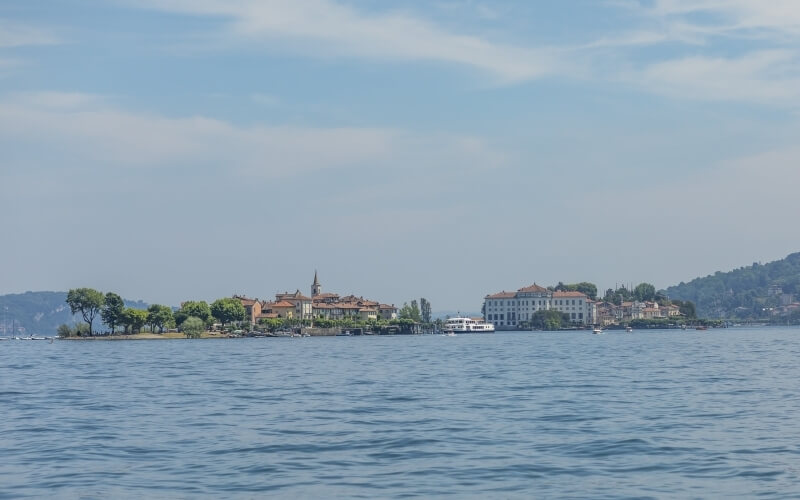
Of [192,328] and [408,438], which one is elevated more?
[192,328]

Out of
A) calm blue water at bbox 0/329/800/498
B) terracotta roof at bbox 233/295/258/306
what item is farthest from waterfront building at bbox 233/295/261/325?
calm blue water at bbox 0/329/800/498

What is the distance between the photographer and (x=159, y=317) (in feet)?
505

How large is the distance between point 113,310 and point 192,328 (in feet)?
42.6

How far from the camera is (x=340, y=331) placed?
187000mm

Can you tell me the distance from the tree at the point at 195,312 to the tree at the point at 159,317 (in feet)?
7.65

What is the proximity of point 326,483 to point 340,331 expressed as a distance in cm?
16979

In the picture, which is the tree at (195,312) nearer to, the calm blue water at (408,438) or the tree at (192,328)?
the tree at (192,328)

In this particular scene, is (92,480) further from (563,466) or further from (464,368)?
(464,368)

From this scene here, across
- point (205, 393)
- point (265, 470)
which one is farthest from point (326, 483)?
point (205, 393)

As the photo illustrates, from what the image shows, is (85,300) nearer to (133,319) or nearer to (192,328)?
(133,319)

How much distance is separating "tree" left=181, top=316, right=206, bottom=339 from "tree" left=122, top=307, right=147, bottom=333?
6.69 m

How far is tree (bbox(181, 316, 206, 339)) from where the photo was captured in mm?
150625

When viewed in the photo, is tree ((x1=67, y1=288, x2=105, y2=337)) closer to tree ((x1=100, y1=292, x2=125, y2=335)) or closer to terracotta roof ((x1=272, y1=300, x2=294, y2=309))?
tree ((x1=100, y1=292, x2=125, y2=335))

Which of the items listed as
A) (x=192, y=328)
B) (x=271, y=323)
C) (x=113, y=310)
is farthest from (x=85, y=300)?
(x=271, y=323)
